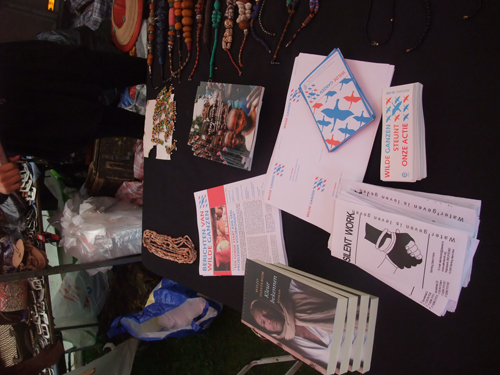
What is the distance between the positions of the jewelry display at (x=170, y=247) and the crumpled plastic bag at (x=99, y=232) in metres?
0.31

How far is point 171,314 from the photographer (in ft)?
4.97

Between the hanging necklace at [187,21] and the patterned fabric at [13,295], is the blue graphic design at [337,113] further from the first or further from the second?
the patterned fabric at [13,295]

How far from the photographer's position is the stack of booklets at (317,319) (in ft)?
1.90

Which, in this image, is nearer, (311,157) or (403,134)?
(403,134)

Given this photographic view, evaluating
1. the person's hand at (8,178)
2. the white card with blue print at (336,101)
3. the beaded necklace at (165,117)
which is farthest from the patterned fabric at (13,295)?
the white card with blue print at (336,101)

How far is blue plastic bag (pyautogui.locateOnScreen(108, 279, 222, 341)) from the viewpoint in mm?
1410

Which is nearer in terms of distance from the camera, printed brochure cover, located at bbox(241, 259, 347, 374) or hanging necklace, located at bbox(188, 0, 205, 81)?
printed brochure cover, located at bbox(241, 259, 347, 374)

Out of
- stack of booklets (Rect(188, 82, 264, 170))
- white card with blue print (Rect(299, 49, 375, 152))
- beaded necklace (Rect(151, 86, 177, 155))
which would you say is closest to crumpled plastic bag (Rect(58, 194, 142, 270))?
beaded necklace (Rect(151, 86, 177, 155))

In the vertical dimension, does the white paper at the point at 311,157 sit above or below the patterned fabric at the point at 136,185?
above

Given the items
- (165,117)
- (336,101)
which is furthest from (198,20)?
(336,101)

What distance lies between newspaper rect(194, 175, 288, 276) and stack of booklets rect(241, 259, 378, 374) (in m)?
0.12

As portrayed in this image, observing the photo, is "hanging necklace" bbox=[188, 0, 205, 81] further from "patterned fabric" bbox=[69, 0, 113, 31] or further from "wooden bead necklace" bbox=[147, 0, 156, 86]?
"patterned fabric" bbox=[69, 0, 113, 31]

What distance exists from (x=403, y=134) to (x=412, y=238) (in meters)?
0.18

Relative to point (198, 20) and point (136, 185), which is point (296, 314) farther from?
point (136, 185)
